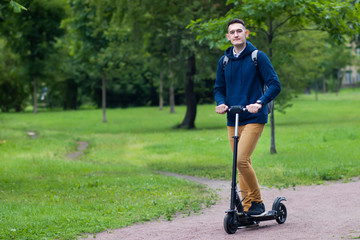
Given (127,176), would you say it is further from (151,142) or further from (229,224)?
(151,142)

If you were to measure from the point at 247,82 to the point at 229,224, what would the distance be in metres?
1.57

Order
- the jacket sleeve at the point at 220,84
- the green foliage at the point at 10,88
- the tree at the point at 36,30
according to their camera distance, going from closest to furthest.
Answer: the jacket sleeve at the point at 220,84
the tree at the point at 36,30
the green foliage at the point at 10,88

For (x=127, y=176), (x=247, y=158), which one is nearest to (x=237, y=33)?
(x=247, y=158)

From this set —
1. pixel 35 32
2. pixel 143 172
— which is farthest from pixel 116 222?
pixel 35 32

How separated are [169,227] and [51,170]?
25.4 ft

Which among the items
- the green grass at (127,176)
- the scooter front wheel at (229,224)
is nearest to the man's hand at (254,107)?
the scooter front wheel at (229,224)

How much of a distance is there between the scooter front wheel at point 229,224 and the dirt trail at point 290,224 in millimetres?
64

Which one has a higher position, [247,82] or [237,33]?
[237,33]

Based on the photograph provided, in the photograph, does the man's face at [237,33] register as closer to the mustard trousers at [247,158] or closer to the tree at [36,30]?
the mustard trousers at [247,158]

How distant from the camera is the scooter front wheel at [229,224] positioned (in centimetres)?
610

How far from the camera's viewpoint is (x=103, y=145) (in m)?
22.7

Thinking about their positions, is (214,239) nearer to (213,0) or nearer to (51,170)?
(51,170)

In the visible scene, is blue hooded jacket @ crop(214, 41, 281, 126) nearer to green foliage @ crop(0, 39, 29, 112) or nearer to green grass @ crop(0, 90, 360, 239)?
green grass @ crop(0, 90, 360, 239)

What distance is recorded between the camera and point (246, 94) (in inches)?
253
